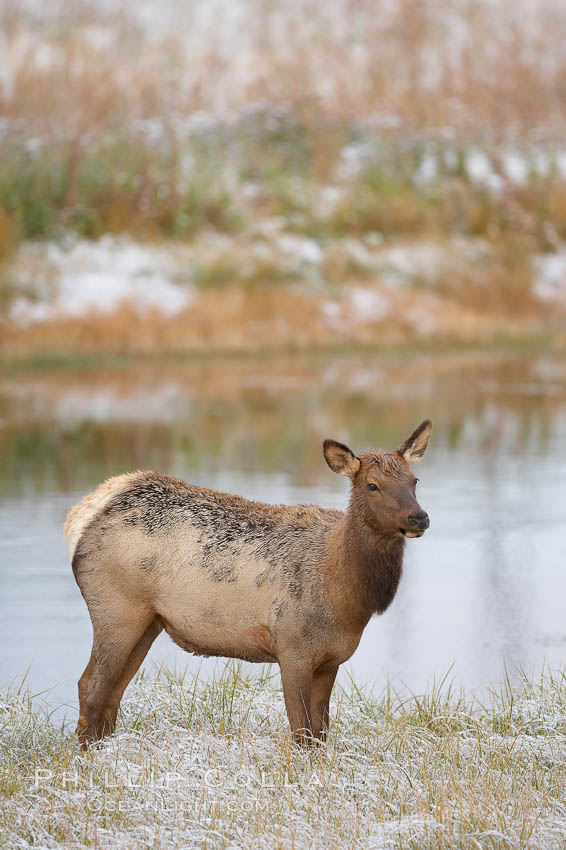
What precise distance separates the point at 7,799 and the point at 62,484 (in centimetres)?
768

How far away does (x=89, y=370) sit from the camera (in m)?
21.1

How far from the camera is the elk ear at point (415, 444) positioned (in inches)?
205

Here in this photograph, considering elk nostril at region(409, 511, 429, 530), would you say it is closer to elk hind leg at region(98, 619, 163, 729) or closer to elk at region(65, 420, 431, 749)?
elk at region(65, 420, 431, 749)

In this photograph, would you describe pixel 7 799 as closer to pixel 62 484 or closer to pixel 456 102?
pixel 62 484

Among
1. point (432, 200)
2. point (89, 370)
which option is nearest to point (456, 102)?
A: point (432, 200)

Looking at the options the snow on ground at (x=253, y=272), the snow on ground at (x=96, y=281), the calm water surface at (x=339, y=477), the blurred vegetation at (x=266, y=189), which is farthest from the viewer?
the blurred vegetation at (x=266, y=189)

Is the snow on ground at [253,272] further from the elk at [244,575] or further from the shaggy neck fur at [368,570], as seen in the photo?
the shaggy neck fur at [368,570]

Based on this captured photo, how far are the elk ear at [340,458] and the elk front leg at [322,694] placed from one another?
777mm

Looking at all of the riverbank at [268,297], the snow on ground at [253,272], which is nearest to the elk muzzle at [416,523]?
the riverbank at [268,297]

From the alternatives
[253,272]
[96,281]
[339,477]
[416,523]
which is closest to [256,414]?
[339,477]

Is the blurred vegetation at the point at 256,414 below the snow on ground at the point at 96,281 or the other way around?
below

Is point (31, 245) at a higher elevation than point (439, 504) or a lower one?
higher

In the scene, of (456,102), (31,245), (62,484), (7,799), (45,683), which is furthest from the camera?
(456,102)

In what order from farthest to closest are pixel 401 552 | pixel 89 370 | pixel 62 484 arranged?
pixel 89 370
pixel 62 484
pixel 401 552
